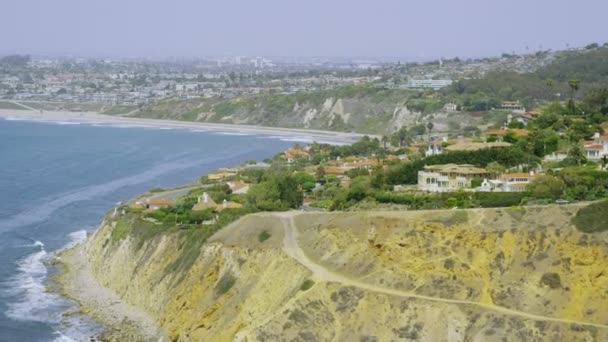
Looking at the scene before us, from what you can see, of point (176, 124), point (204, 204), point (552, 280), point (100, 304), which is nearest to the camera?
point (552, 280)

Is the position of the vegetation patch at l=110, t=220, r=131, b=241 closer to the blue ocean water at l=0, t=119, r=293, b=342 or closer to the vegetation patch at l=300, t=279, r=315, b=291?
the blue ocean water at l=0, t=119, r=293, b=342

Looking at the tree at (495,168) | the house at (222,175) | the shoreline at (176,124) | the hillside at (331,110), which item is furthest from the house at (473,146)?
the shoreline at (176,124)

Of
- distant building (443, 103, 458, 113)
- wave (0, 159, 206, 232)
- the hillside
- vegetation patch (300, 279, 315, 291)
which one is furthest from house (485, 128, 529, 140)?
distant building (443, 103, 458, 113)

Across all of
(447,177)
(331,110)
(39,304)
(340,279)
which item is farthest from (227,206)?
(331,110)

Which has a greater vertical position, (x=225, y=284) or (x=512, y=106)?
(x=225, y=284)

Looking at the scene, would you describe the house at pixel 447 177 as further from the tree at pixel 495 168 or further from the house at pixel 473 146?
the house at pixel 473 146

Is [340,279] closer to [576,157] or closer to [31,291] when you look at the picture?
[31,291]

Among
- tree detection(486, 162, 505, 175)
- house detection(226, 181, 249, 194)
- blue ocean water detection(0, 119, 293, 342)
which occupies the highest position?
tree detection(486, 162, 505, 175)
